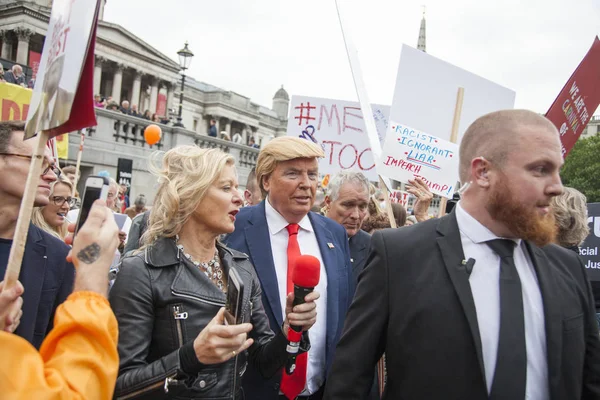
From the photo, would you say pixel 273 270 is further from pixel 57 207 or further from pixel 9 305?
pixel 57 207

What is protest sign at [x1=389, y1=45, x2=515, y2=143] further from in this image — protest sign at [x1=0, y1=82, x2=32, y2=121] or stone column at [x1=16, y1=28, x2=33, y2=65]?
stone column at [x1=16, y1=28, x2=33, y2=65]

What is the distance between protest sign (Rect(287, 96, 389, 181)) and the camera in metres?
6.66

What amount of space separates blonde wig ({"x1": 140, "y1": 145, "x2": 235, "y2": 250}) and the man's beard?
126cm

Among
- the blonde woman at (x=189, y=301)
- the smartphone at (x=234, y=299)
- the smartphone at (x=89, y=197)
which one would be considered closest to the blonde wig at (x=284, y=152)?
the blonde woman at (x=189, y=301)

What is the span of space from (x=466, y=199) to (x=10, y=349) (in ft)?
5.54

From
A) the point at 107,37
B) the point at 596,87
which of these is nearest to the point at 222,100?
the point at 107,37

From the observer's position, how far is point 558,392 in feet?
6.25

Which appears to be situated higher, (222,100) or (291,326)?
(222,100)

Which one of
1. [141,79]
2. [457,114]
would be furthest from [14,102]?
[141,79]

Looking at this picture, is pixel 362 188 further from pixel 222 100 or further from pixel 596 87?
pixel 222 100

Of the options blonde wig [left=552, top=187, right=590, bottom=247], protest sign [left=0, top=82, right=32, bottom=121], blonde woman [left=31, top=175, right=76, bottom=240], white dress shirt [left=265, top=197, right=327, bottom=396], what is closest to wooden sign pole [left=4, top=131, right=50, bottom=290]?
white dress shirt [left=265, top=197, right=327, bottom=396]

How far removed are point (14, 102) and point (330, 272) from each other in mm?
4739

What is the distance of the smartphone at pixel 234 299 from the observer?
1.76m

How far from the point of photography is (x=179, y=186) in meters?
2.47
